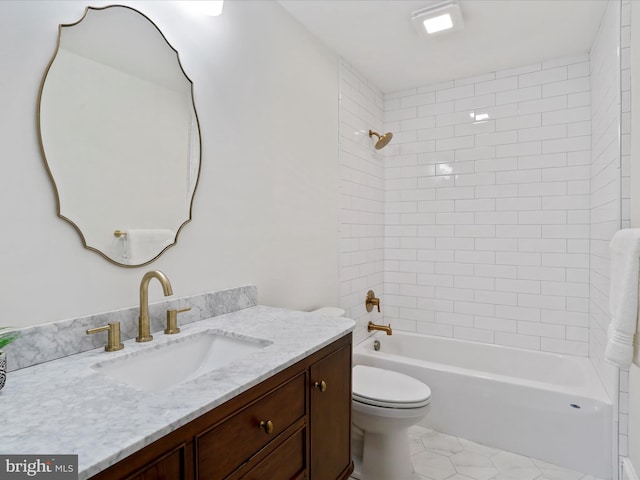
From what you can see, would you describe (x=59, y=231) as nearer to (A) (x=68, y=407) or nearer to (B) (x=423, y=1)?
(A) (x=68, y=407)

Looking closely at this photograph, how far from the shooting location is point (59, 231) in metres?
1.07

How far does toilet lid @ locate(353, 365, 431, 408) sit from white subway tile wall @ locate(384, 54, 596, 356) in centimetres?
116

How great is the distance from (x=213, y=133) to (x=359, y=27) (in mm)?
1254

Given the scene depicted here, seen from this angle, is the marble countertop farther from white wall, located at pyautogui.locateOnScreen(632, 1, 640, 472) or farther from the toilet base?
white wall, located at pyautogui.locateOnScreen(632, 1, 640, 472)

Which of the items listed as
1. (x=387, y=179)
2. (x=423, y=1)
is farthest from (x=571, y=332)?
(x=423, y=1)

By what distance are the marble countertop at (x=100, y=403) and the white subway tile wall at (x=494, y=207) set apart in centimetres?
213

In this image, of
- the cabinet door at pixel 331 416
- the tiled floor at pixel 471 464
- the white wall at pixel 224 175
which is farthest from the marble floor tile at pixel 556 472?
the white wall at pixel 224 175

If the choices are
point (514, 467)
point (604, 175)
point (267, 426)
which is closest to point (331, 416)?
point (267, 426)

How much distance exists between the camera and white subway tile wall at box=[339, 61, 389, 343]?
8.57 feet

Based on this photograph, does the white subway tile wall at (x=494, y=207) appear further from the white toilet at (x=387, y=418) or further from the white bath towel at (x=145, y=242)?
the white bath towel at (x=145, y=242)

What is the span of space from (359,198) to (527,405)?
67.4 inches

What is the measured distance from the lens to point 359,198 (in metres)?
2.83

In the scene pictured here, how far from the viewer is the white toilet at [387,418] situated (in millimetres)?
1772

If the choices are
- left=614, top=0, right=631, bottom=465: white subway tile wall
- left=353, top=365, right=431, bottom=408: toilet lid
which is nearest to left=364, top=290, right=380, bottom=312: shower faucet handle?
left=353, top=365, right=431, bottom=408: toilet lid
